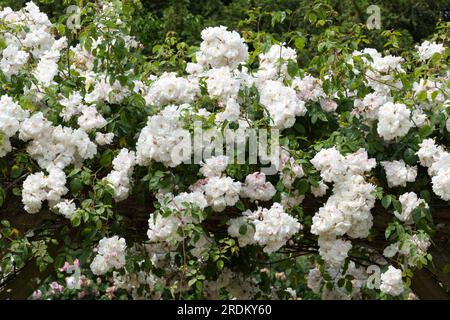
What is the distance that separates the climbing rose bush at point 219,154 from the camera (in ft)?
8.79

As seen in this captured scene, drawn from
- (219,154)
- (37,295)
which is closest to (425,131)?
(219,154)

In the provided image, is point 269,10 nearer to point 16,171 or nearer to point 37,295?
point 37,295

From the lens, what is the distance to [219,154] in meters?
2.73

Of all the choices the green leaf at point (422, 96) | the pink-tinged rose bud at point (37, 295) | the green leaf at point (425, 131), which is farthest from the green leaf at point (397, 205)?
the pink-tinged rose bud at point (37, 295)

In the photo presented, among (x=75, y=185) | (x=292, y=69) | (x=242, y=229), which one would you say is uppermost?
(x=292, y=69)

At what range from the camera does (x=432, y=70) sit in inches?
122

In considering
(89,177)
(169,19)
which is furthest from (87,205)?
(169,19)

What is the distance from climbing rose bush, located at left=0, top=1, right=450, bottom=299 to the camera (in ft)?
8.79

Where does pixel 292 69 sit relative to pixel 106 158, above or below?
above
